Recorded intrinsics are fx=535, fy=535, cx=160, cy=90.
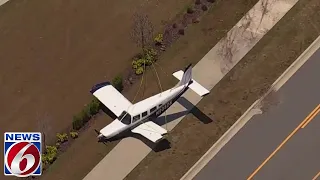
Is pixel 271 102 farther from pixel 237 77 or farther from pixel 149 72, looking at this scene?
pixel 149 72

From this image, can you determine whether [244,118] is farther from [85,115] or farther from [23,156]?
[23,156]

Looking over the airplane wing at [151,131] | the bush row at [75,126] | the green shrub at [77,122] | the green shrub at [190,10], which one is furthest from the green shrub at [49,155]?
the green shrub at [190,10]

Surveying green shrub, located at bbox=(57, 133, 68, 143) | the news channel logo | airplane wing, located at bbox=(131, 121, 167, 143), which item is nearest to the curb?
airplane wing, located at bbox=(131, 121, 167, 143)

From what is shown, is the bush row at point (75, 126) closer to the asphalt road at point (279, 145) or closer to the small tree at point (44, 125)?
the small tree at point (44, 125)

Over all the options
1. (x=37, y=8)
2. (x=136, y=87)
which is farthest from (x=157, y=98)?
(x=37, y=8)

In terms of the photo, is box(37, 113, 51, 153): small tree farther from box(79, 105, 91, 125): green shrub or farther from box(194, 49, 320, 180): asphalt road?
box(194, 49, 320, 180): asphalt road

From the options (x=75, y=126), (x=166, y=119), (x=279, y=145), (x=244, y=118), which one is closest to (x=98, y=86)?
(x=75, y=126)
